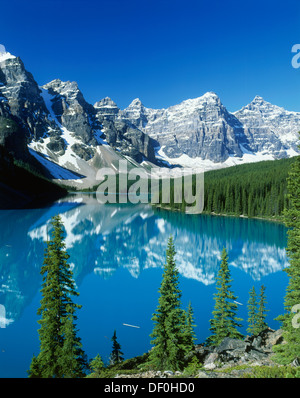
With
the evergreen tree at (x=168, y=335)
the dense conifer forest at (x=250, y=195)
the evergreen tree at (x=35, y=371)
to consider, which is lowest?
the evergreen tree at (x=35, y=371)

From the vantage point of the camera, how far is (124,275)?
3478 cm

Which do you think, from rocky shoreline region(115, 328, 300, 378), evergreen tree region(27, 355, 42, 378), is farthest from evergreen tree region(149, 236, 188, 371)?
evergreen tree region(27, 355, 42, 378)

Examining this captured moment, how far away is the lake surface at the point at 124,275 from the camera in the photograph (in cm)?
1939

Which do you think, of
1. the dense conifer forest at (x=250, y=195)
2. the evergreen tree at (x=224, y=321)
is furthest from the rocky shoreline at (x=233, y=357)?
the dense conifer forest at (x=250, y=195)

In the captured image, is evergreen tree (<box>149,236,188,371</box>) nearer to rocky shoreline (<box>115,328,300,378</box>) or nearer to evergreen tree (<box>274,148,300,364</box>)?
rocky shoreline (<box>115,328,300,378</box>)

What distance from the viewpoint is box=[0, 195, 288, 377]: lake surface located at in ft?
63.6

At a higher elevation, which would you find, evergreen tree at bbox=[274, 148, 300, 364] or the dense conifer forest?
the dense conifer forest

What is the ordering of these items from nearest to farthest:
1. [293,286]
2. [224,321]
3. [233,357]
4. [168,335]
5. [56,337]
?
[293,286] < [56,337] < [233,357] < [168,335] < [224,321]

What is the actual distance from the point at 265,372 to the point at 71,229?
6341cm

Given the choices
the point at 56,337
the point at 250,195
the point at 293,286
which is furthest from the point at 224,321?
the point at 250,195

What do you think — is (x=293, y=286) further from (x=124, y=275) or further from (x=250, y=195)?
(x=250, y=195)

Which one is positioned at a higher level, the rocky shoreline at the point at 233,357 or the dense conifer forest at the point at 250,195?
the dense conifer forest at the point at 250,195

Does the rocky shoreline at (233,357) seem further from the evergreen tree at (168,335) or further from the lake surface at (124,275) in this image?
the lake surface at (124,275)

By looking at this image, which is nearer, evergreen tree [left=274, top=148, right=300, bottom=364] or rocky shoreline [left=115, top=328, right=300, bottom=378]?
rocky shoreline [left=115, top=328, right=300, bottom=378]
